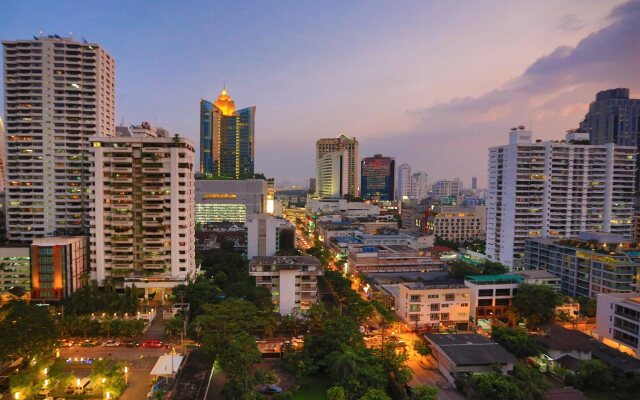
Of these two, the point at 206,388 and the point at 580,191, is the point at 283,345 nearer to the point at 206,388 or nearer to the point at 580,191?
the point at 206,388

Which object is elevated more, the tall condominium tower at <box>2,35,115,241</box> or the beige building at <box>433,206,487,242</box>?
the tall condominium tower at <box>2,35,115,241</box>

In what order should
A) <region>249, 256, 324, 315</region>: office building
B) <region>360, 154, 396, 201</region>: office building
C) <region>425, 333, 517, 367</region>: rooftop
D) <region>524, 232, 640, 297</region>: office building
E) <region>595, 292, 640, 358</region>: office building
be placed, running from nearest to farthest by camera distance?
<region>425, 333, 517, 367</region>: rooftop → <region>595, 292, 640, 358</region>: office building → <region>249, 256, 324, 315</region>: office building → <region>524, 232, 640, 297</region>: office building → <region>360, 154, 396, 201</region>: office building

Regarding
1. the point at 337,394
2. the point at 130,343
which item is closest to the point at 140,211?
the point at 130,343

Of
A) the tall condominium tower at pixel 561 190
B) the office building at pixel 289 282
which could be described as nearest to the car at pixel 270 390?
the office building at pixel 289 282

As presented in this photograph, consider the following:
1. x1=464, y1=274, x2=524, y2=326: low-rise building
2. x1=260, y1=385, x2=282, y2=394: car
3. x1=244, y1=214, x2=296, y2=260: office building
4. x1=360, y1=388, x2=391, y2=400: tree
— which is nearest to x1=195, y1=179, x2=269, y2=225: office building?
x1=244, y1=214, x2=296, y2=260: office building

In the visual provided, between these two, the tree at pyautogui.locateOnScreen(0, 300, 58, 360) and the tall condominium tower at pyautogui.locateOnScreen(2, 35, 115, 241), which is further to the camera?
the tall condominium tower at pyautogui.locateOnScreen(2, 35, 115, 241)

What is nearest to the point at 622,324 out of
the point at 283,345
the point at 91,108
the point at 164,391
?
the point at 283,345

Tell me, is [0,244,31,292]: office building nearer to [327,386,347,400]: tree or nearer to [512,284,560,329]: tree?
[327,386,347,400]: tree
